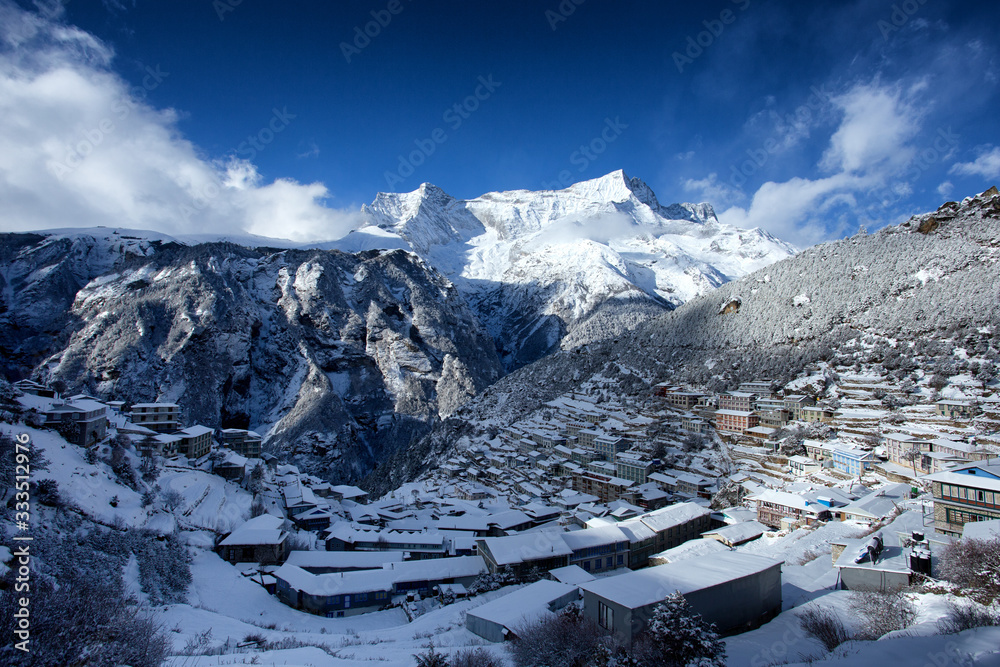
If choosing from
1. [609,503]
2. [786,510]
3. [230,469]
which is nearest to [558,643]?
[786,510]

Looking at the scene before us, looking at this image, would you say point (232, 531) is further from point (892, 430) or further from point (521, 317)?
point (521, 317)

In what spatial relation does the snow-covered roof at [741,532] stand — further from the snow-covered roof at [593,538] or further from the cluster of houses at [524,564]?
the snow-covered roof at [593,538]

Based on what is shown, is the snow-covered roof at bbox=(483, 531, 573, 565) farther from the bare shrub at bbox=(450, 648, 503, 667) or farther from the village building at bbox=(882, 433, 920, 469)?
the village building at bbox=(882, 433, 920, 469)

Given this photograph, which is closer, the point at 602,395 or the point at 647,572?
the point at 647,572

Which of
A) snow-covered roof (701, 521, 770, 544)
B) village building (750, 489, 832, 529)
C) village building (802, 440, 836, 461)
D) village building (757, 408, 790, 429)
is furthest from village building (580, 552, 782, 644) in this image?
village building (757, 408, 790, 429)

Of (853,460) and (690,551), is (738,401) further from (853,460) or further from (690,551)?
(690,551)

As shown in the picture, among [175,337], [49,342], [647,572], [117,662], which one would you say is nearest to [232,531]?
[117,662]

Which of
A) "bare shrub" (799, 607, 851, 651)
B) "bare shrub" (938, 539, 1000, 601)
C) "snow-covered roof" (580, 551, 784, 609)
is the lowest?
"bare shrub" (799, 607, 851, 651)
